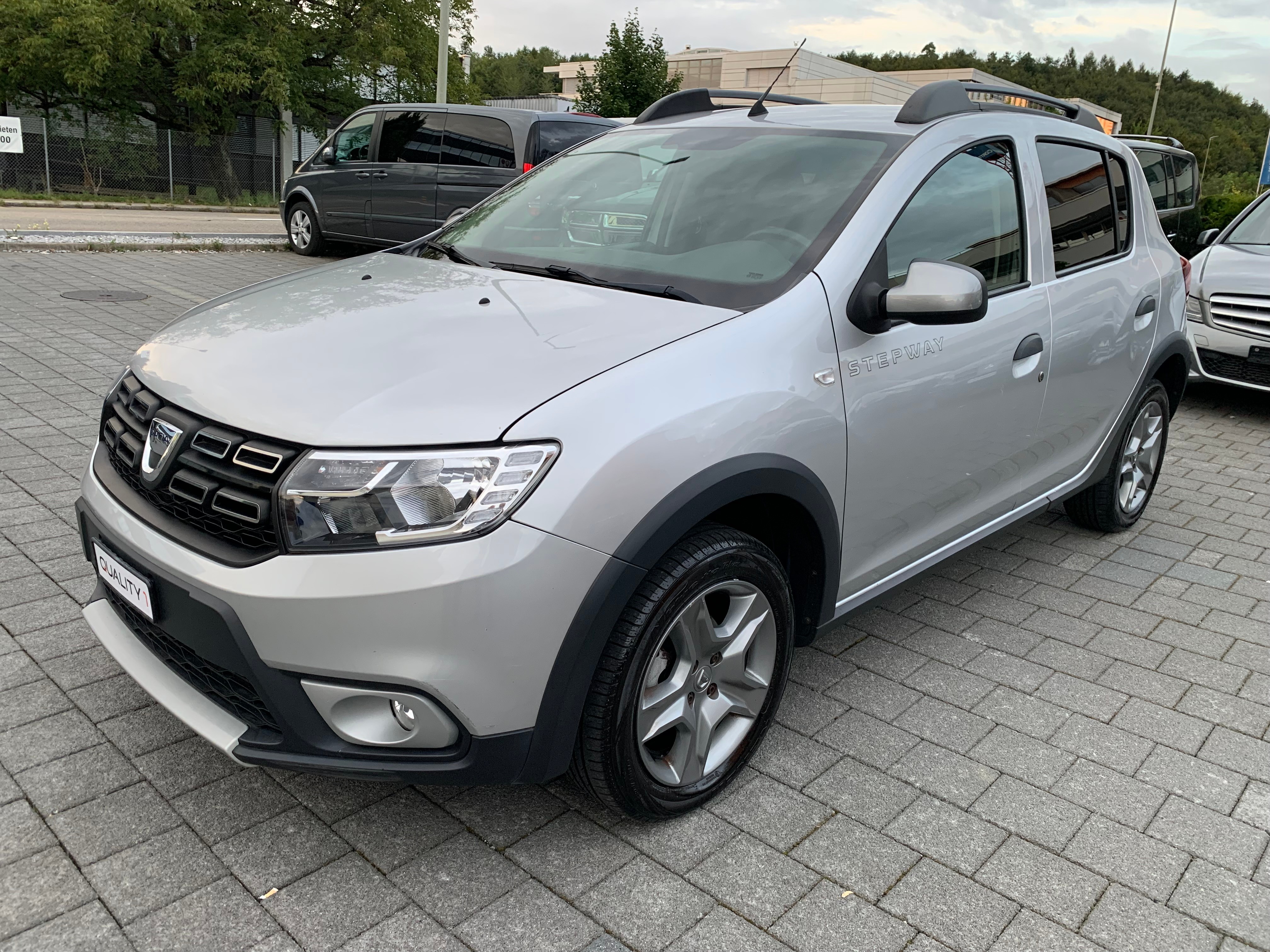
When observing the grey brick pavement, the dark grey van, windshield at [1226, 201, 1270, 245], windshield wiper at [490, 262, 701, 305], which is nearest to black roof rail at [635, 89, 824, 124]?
windshield wiper at [490, 262, 701, 305]

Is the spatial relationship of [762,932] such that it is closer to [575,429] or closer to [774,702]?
[774,702]

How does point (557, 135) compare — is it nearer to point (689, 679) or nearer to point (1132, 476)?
point (1132, 476)

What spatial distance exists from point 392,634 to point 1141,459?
4024 millimetres

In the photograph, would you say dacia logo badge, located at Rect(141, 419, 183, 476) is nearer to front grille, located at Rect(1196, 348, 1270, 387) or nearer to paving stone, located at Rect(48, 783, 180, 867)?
paving stone, located at Rect(48, 783, 180, 867)

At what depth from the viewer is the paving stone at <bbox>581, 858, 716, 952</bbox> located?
2244mm

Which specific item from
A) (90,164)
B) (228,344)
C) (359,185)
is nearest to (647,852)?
(228,344)

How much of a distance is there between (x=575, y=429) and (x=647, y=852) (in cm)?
110

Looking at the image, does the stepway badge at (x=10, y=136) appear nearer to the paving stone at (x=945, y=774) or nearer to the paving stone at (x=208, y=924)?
the paving stone at (x=208, y=924)

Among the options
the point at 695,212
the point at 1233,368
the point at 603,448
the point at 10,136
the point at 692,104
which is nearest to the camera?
the point at 603,448

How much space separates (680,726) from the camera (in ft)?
8.43

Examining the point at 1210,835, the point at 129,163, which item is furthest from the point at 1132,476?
the point at 129,163

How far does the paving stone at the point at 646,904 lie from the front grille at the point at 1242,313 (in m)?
6.85

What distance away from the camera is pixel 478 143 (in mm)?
11078

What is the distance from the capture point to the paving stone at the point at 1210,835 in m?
2.61
